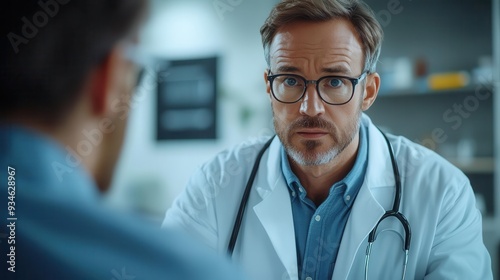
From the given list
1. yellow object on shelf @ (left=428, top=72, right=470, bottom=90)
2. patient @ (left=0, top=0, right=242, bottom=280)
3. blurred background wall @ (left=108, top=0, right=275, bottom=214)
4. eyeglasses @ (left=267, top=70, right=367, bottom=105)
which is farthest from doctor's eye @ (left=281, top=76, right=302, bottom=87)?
yellow object on shelf @ (left=428, top=72, right=470, bottom=90)

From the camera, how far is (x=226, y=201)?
30.6 inches

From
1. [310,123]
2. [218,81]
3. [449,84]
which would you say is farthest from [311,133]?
[449,84]

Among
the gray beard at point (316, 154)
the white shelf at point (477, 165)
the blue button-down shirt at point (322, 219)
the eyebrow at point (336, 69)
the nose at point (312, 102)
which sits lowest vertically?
the blue button-down shirt at point (322, 219)

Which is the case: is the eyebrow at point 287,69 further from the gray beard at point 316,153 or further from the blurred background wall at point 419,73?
the blurred background wall at point 419,73

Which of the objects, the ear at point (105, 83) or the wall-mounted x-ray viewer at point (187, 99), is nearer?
the ear at point (105, 83)

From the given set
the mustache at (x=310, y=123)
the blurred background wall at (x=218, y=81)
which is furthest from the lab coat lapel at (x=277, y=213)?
the blurred background wall at (x=218, y=81)

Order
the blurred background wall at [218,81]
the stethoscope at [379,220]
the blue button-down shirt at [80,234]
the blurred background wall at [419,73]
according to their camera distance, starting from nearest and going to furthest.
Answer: the blue button-down shirt at [80,234], the stethoscope at [379,220], the blurred background wall at [218,81], the blurred background wall at [419,73]

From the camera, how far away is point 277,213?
0.74m

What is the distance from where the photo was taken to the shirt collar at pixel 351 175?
76 cm

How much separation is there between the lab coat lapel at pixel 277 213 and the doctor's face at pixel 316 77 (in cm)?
6

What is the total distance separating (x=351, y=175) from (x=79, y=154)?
1.71 ft

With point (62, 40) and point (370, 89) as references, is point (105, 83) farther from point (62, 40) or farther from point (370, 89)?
point (370, 89)

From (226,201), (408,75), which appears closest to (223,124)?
(408,75)

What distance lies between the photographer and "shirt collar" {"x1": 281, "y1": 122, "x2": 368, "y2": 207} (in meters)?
0.76
